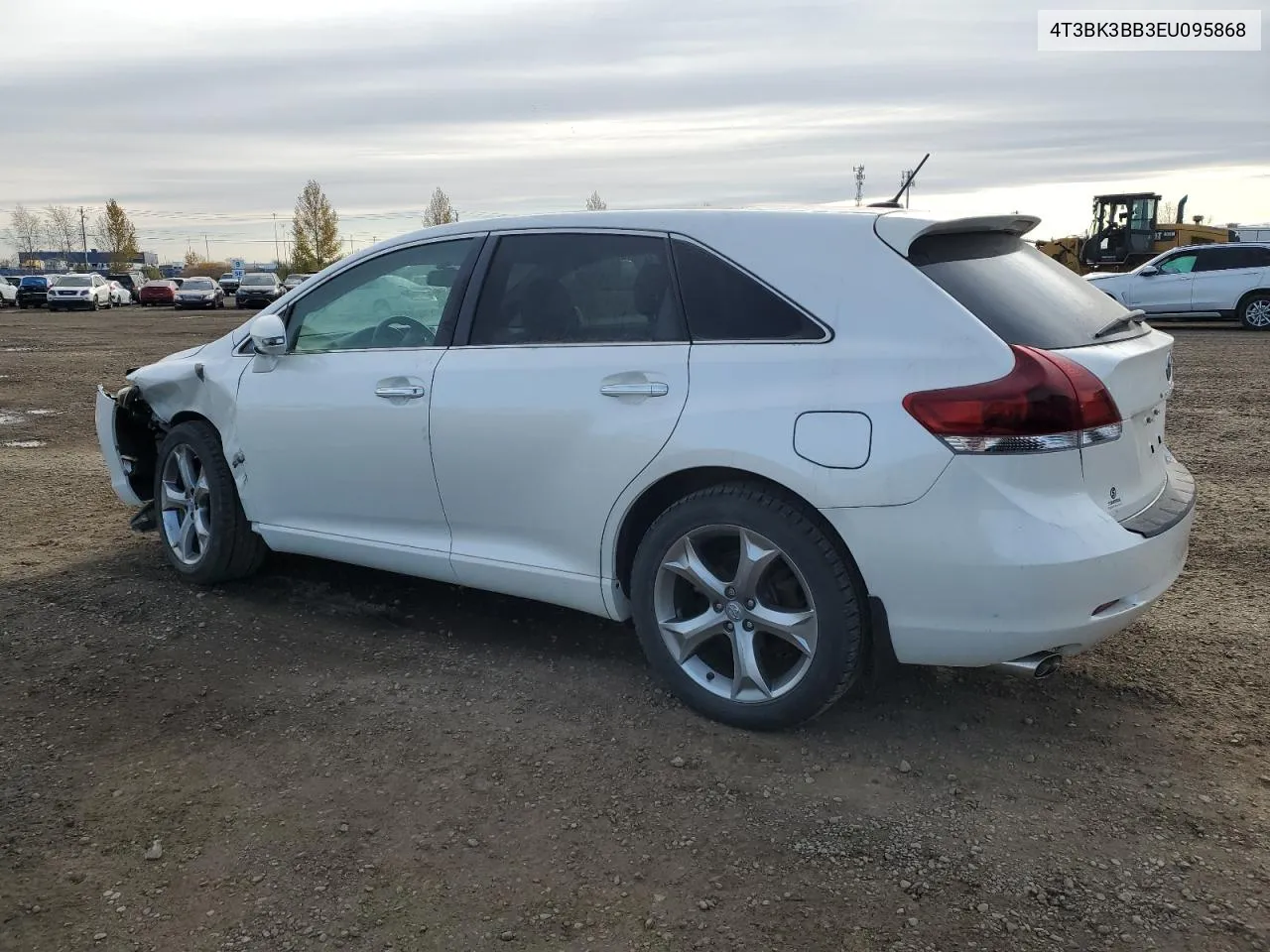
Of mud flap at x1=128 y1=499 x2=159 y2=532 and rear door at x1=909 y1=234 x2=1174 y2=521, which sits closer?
rear door at x1=909 y1=234 x2=1174 y2=521

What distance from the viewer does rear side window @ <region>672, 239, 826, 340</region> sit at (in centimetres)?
350

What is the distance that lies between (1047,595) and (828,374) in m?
0.89

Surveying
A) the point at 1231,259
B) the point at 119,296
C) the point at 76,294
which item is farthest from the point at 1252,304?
the point at 119,296

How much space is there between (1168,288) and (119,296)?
44.8 meters

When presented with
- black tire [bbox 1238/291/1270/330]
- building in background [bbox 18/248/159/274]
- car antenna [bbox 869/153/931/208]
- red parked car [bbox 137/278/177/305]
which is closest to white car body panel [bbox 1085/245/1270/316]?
black tire [bbox 1238/291/1270/330]

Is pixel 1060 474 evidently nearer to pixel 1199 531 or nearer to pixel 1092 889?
pixel 1092 889

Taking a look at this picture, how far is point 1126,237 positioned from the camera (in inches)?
1144

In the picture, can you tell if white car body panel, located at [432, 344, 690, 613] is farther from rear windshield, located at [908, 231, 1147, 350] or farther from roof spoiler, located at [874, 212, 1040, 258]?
rear windshield, located at [908, 231, 1147, 350]

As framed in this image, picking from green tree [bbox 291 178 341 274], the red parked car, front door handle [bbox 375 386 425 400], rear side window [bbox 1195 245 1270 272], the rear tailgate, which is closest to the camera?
the rear tailgate

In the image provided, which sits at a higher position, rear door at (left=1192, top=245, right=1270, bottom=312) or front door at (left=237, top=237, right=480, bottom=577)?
rear door at (left=1192, top=245, right=1270, bottom=312)

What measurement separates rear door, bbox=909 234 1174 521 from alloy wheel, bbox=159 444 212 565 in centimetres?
346

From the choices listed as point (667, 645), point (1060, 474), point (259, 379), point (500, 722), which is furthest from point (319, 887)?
point (259, 379)

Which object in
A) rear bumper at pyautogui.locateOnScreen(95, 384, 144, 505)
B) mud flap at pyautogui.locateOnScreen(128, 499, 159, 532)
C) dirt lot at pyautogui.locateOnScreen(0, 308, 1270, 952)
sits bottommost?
dirt lot at pyautogui.locateOnScreen(0, 308, 1270, 952)

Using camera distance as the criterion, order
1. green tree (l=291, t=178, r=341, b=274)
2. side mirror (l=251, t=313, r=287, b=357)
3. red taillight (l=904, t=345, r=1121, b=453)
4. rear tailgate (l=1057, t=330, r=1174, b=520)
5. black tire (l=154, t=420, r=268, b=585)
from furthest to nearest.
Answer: green tree (l=291, t=178, r=341, b=274), black tire (l=154, t=420, r=268, b=585), side mirror (l=251, t=313, r=287, b=357), rear tailgate (l=1057, t=330, r=1174, b=520), red taillight (l=904, t=345, r=1121, b=453)
